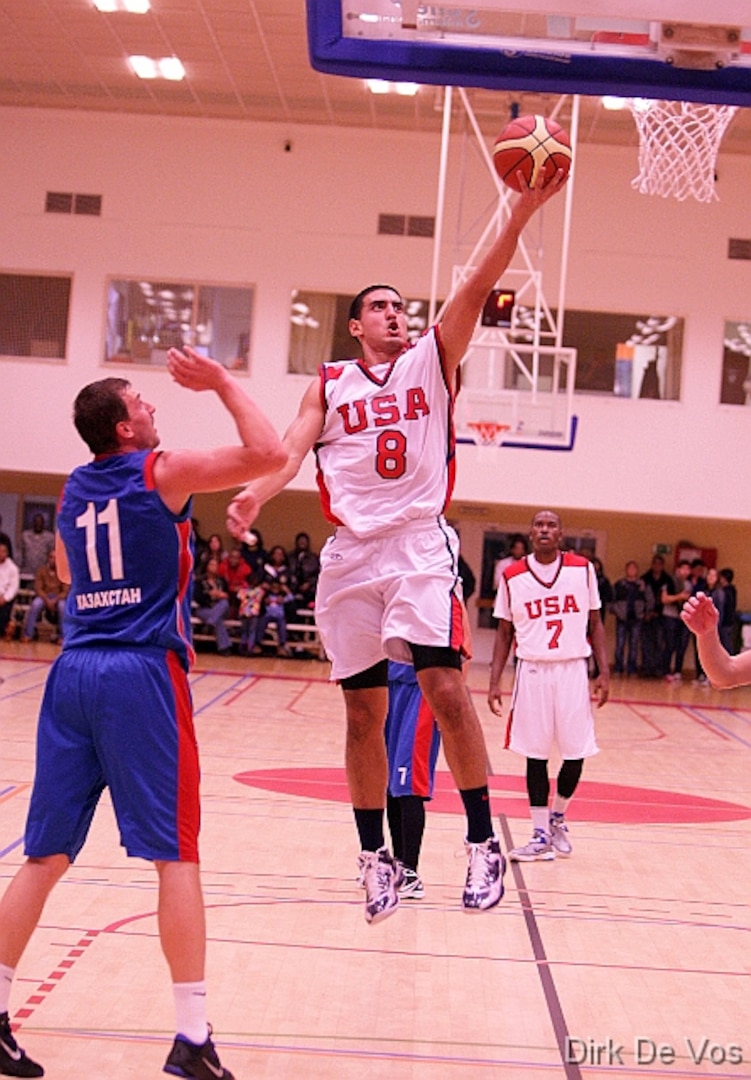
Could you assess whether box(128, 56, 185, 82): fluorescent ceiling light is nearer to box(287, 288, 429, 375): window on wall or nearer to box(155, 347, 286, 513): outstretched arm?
box(287, 288, 429, 375): window on wall

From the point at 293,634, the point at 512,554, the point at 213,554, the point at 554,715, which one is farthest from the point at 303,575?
the point at 554,715

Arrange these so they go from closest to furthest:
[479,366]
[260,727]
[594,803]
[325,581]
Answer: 1. [325,581]
2. [594,803]
3. [260,727]
4. [479,366]

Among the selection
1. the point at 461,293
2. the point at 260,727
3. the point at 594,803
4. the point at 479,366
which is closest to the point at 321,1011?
the point at 461,293

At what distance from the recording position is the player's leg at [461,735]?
15.7ft

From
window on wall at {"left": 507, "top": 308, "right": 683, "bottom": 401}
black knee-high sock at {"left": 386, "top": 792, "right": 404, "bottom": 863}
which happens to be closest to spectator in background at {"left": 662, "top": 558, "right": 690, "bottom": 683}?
window on wall at {"left": 507, "top": 308, "right": 683, "bottom": 401}

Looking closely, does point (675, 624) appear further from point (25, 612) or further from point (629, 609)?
point (25, 612)

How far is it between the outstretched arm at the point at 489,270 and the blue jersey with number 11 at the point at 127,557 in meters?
1.32

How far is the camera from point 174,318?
21.0 metres

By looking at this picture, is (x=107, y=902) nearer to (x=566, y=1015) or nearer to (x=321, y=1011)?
(x=321, y=1011)

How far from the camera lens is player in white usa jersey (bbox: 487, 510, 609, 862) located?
8.12m

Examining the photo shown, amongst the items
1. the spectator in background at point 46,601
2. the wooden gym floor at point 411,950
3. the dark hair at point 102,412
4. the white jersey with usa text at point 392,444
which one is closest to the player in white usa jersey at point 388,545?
the white jersey with usa text at point 392,444

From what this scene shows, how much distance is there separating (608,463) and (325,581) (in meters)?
15.9

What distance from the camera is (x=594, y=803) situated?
9.80m

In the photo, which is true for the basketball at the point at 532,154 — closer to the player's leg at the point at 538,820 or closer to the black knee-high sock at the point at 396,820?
the black knee-high sock at the point at 396,820
